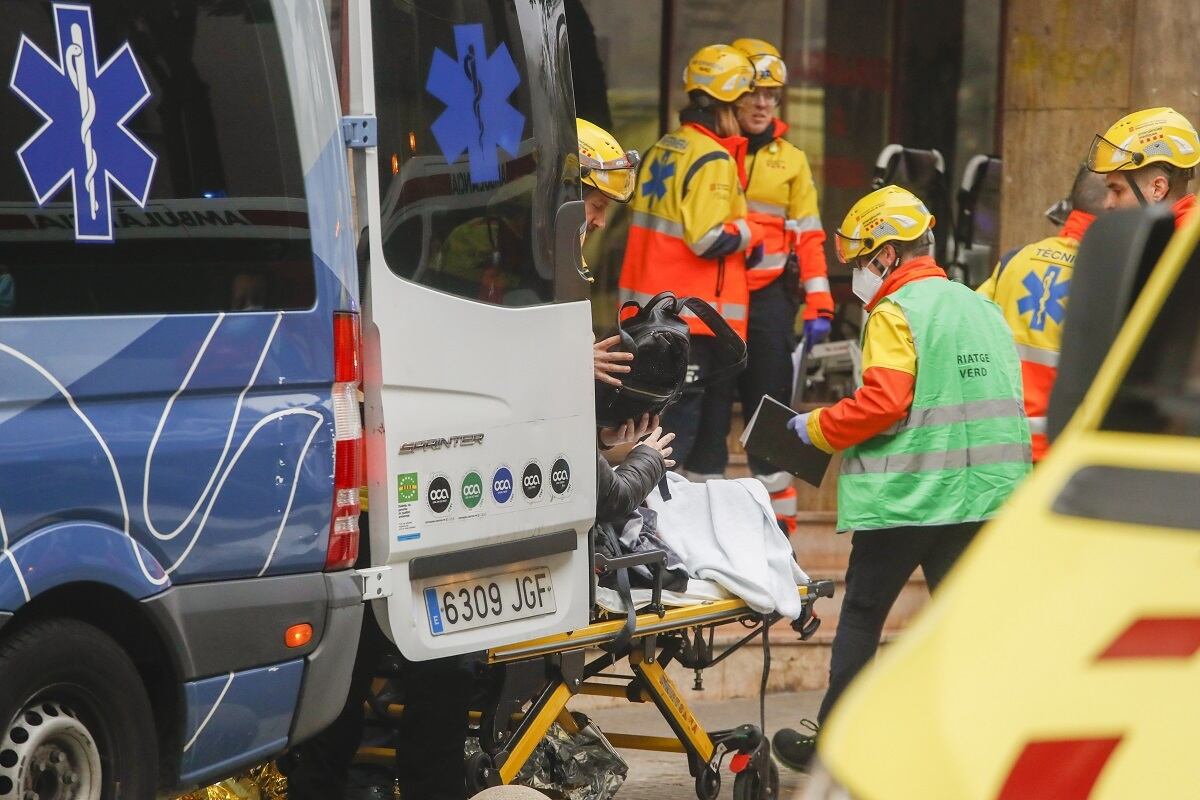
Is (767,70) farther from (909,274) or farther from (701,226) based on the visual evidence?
(909,274)

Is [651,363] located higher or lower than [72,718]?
higher

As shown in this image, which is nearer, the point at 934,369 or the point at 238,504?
the point at 238,504

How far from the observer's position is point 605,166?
6098 mm

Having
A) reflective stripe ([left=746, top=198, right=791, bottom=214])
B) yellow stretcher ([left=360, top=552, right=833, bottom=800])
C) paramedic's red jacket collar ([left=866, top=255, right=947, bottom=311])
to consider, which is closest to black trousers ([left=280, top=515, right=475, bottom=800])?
yellow stretcher ([left=360, top=552, right=833, bottom=800])

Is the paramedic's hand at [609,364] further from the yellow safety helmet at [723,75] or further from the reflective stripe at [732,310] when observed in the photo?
the yellow safety helmet at [723,75]

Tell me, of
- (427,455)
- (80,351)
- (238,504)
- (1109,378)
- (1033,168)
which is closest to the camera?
(1109,378)

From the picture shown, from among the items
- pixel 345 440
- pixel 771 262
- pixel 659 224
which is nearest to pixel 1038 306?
pixel 659 224

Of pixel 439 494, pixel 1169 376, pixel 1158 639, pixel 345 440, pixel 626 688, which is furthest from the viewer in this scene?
pixel 626 688

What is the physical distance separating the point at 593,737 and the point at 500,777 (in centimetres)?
68

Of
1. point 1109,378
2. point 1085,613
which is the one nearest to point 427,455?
point 1109,378

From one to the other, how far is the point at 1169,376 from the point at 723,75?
18.8 ft

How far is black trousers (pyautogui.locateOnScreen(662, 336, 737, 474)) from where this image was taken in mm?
8086

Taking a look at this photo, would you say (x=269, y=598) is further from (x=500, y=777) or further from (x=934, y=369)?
(x=934, y=369)

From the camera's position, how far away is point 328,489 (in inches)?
179
